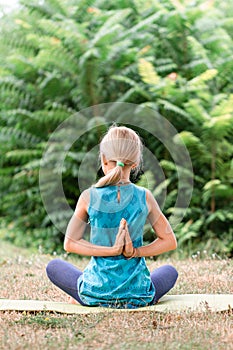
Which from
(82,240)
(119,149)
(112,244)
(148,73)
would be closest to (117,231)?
(112,244)

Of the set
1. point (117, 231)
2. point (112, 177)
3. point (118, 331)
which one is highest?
point (112, 177)

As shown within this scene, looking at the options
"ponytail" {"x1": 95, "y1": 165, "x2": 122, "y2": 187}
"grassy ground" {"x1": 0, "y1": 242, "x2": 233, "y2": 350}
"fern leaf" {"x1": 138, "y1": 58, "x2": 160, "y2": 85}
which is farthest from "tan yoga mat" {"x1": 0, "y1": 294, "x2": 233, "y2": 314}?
"fern leaf" {"x1": 138, "y1": 58, "x2": 160, "y2": 85}

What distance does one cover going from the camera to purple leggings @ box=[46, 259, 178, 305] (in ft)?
11.4

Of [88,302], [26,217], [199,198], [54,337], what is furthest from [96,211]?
[26,217]

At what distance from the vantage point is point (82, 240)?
3.30 m

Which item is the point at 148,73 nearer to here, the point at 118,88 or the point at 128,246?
the point at 118,88

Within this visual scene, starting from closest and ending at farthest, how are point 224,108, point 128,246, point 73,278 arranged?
point 128,246
point 73,278
point 224,108

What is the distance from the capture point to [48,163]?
294 inches

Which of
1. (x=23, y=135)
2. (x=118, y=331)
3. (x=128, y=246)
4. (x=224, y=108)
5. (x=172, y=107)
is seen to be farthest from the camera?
(x=23, y=135)

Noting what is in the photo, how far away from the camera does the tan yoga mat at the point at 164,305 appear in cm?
322

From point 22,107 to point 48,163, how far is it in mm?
1104

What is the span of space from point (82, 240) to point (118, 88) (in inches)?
182

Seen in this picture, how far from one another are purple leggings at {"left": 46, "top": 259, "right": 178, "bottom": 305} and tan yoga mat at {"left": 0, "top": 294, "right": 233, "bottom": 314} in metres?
0.07

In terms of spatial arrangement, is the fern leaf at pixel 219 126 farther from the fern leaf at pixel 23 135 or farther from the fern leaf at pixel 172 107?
the fern leaf at pixel 23 135
